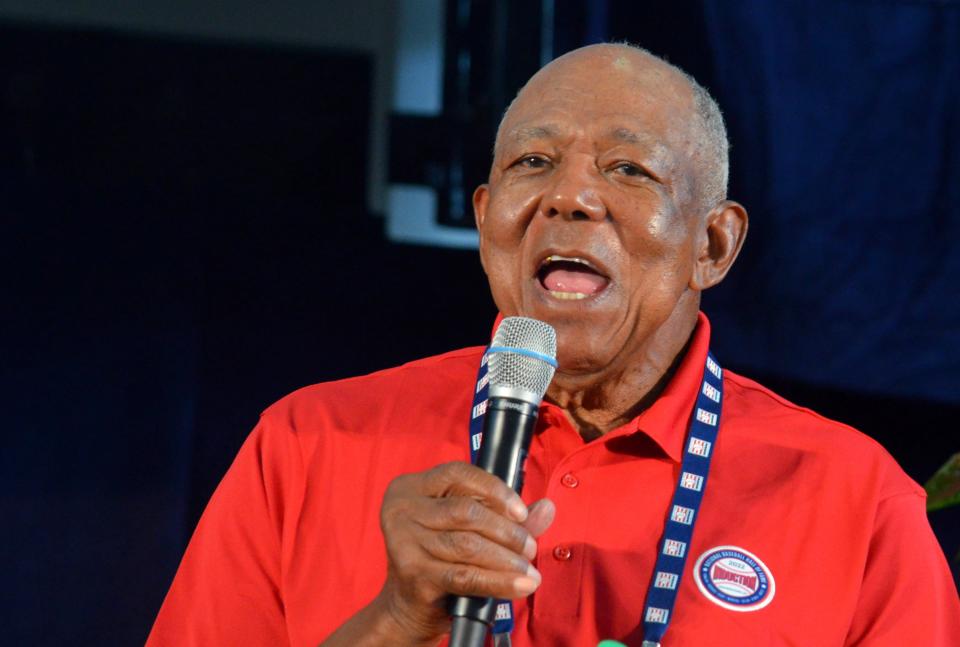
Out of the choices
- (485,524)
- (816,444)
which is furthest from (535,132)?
(485,524)

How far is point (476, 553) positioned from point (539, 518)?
0.24 ft

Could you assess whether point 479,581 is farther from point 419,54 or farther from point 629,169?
point 419,54

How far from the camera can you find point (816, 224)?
2.88 m

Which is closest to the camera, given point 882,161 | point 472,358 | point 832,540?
point 832,540

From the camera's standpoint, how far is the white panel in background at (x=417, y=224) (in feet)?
10.9

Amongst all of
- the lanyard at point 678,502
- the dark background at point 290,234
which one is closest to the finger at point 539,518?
the lanyard at point 678,502

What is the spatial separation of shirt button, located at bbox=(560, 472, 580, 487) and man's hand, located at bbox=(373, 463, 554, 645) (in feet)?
1.45

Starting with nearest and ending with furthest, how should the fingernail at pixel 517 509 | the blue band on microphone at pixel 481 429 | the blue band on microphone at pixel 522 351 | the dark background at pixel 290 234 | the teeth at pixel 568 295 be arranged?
the fingernail at pixel 517 509 < the blue band on microphone at pixel 522 351 < the blue band on microphone at pixel 481 429 < the teeth at pixel 568 295 < the dark background at pixel 290 234

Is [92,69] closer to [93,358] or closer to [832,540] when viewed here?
[93,358]

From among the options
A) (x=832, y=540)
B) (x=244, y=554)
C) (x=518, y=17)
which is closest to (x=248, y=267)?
(x=518, y=17)

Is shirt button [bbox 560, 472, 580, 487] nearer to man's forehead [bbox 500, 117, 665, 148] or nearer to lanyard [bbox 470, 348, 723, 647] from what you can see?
lanyard [bbox 470, 348, 723, 647]

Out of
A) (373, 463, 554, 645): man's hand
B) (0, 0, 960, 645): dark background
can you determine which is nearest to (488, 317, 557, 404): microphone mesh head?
(373, 463, 554, 645): man's hand

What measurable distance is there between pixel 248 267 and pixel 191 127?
0.34 m

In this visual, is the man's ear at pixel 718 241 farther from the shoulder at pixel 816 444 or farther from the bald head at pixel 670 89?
the shoulder at pixel 816 444
